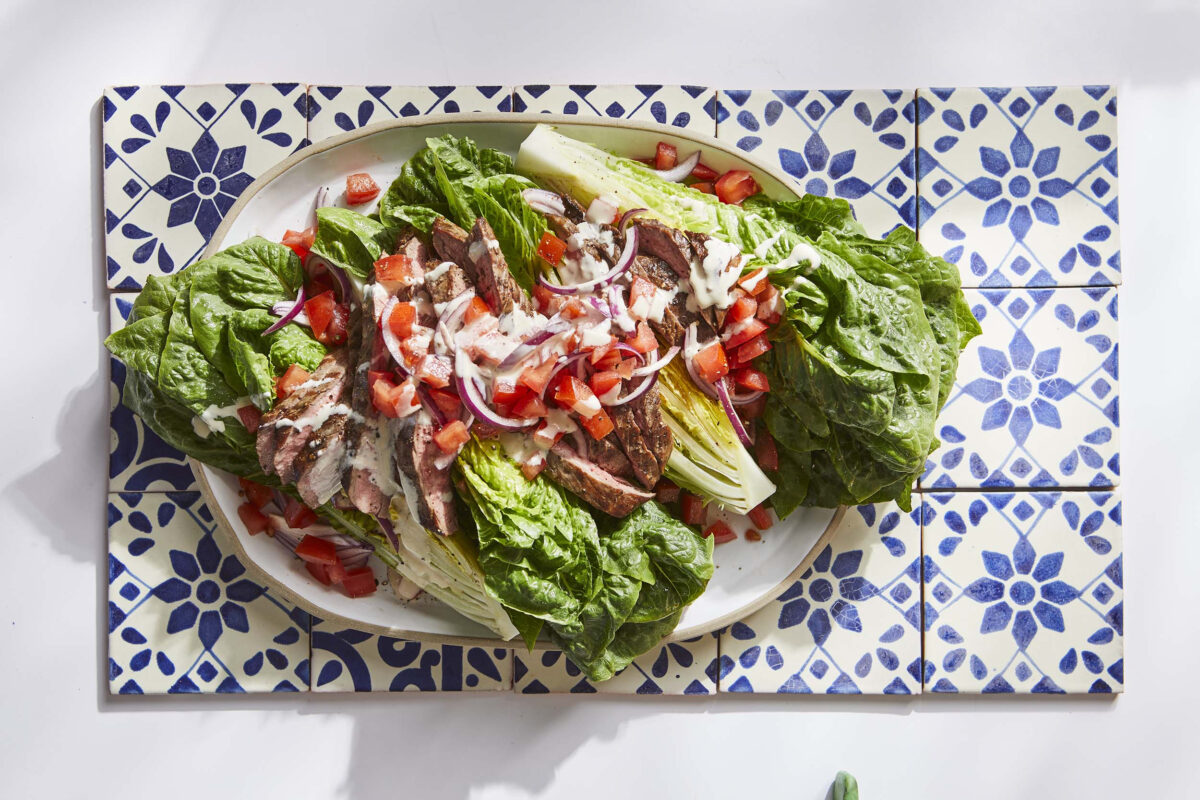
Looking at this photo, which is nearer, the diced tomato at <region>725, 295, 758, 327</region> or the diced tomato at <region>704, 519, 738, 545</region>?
the diced tomato at <region>725, 295, 758, 327</region>

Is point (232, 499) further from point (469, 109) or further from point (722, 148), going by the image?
point (722, 148)

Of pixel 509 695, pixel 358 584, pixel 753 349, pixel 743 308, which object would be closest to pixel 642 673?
pixel 509 695

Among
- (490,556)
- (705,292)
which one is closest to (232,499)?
(490,556)

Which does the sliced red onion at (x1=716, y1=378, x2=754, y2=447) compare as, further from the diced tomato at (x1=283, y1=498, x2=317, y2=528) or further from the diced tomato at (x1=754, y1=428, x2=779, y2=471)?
the diced tomato at (x1=283, y1=498, x2=317, y2=528)

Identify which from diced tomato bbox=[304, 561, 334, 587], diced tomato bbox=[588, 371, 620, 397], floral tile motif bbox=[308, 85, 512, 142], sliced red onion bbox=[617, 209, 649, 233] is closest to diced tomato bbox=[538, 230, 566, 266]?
sliced red onion bbox=[617, 209, 649, 233]

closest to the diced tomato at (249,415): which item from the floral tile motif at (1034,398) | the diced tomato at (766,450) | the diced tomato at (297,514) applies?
the diced tomato at (297,514)

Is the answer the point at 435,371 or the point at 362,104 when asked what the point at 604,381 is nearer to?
the point at 435,371
